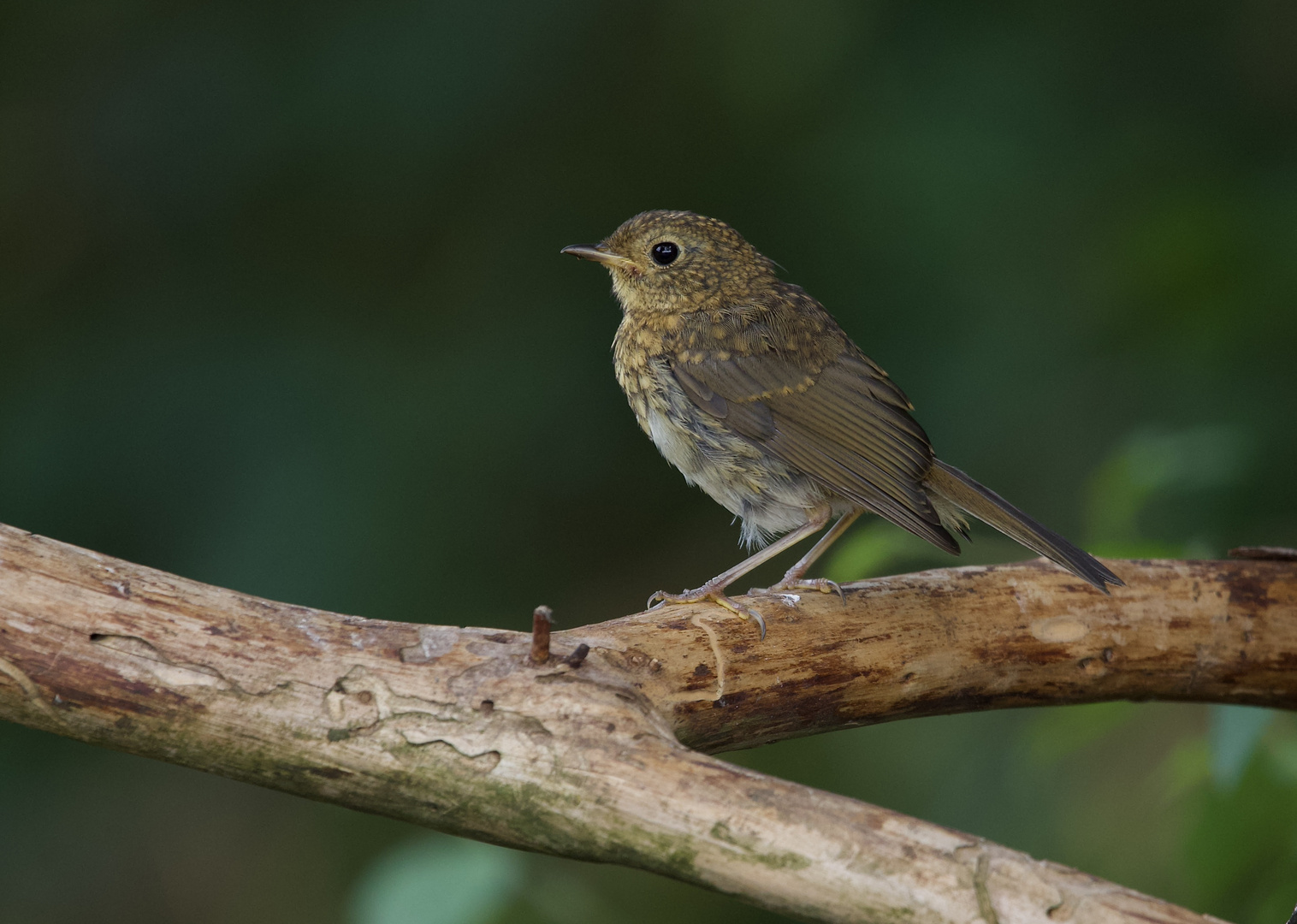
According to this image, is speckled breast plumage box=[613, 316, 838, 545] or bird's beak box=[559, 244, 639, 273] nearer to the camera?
speckled breast plumage box=[613, 316, 838, 545]

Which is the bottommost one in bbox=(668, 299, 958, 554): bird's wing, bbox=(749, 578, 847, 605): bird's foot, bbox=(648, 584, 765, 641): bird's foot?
bbox=(648, 584, 765, 641): bird's foot

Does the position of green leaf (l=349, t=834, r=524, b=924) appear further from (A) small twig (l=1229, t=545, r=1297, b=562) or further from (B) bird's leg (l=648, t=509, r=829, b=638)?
(A) small twig (l=1229, t=545, r=1297, b=562)

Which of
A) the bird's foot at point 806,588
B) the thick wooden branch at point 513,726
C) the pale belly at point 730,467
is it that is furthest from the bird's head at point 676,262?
the thick wooden branch at point 513,726

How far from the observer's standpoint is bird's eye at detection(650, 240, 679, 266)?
338 cm

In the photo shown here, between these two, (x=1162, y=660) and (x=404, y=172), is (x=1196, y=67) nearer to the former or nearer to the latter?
(x=1162, y=660)

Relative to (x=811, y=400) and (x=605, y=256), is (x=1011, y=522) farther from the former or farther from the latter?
(x=605, y=256)

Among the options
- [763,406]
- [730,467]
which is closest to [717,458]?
[730,467]

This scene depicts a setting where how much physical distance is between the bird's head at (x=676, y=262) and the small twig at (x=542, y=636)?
5.43 feet

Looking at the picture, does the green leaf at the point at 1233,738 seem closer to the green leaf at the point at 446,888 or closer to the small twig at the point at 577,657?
the small twig at the point at 577,657

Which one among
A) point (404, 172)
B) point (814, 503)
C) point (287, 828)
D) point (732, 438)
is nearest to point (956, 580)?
point (814, 503)

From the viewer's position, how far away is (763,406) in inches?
119

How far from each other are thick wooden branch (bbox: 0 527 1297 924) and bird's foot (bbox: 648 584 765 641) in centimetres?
6

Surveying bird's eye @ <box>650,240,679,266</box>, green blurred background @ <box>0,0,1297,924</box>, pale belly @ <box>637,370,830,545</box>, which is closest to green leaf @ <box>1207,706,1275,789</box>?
pale belly @ <box>637,370,830,545</box>

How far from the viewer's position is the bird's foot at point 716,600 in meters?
2.43
